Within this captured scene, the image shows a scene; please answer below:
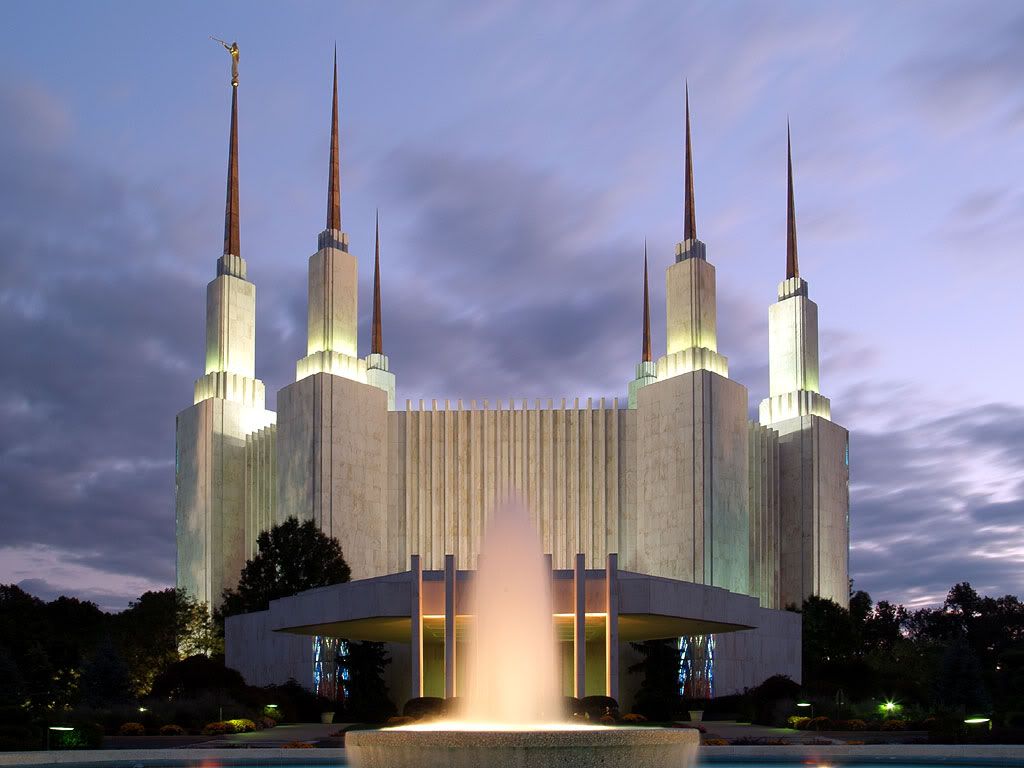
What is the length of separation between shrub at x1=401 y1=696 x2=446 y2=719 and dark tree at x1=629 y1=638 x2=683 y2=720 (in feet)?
31.6

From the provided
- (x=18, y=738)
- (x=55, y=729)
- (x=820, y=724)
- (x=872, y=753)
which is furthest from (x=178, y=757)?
(x=820, y=724)

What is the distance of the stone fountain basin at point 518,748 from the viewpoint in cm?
1033

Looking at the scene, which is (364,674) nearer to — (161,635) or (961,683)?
(161,635)

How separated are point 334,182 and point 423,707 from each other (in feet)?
94.2

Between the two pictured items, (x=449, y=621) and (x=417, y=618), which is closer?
(x=449, y=621)

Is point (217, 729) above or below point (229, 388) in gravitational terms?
below

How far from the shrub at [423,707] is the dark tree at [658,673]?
9.64m

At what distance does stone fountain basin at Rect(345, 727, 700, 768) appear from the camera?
33.9 feet

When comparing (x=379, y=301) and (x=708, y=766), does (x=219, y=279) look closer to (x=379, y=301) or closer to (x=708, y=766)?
(x=379, y=301)

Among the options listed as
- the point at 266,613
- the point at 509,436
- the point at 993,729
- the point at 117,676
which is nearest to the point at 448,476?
the point at 509,436

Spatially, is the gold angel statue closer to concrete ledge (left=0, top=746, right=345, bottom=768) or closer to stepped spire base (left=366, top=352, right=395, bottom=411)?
stepped spire base (left=366, top=352, right=395, bottom=411)

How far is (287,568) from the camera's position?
40.8 metres

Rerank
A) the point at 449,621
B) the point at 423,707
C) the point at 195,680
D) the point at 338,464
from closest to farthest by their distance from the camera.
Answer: the point at 423,707 → the point at 449,621 → the point at 195,680 → the point at 338,464

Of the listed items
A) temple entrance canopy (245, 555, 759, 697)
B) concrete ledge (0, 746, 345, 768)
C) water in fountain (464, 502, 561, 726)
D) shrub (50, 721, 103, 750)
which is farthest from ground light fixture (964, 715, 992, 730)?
shrub (50, 721, 103, 750)
